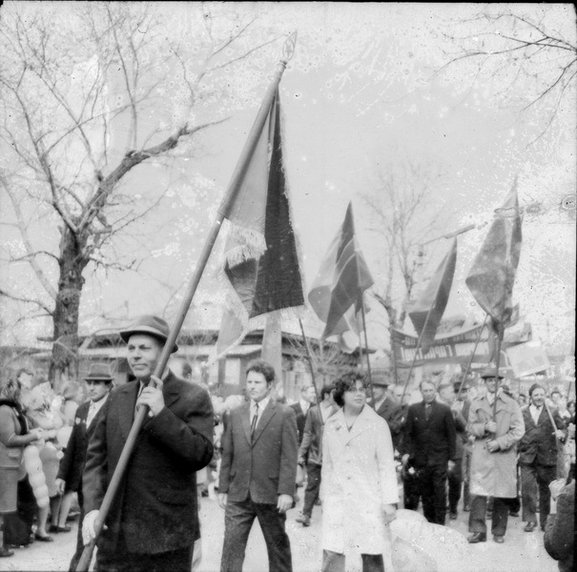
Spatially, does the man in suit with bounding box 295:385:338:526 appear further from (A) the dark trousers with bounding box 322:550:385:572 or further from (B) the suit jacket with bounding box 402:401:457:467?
(A) the dark trousers with bounding box 322:550:385:572

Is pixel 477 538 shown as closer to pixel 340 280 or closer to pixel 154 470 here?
pixel 340 280

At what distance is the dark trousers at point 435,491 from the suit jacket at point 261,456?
348 cm

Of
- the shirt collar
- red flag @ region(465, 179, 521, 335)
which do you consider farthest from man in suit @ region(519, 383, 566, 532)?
the shirt collar

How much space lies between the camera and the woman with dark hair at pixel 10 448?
760 centimetres

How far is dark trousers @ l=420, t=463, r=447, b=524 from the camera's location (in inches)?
364

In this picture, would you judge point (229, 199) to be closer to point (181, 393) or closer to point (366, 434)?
point (181, 393)

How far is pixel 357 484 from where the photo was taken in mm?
5770

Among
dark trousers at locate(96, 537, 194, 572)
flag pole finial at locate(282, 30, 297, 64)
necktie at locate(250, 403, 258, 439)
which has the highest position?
flag pole finial at locate(282, 30, 297, 64)

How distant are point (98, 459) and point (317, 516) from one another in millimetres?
7259

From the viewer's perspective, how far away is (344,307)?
10391mm

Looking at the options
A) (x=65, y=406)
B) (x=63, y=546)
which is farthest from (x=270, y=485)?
(x=65, y=406)

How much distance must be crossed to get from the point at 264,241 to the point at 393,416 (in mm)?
5572

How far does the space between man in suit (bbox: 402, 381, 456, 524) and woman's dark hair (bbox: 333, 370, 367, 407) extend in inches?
138

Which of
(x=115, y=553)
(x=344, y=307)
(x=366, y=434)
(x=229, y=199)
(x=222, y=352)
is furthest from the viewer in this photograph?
(x=344, y=307)
